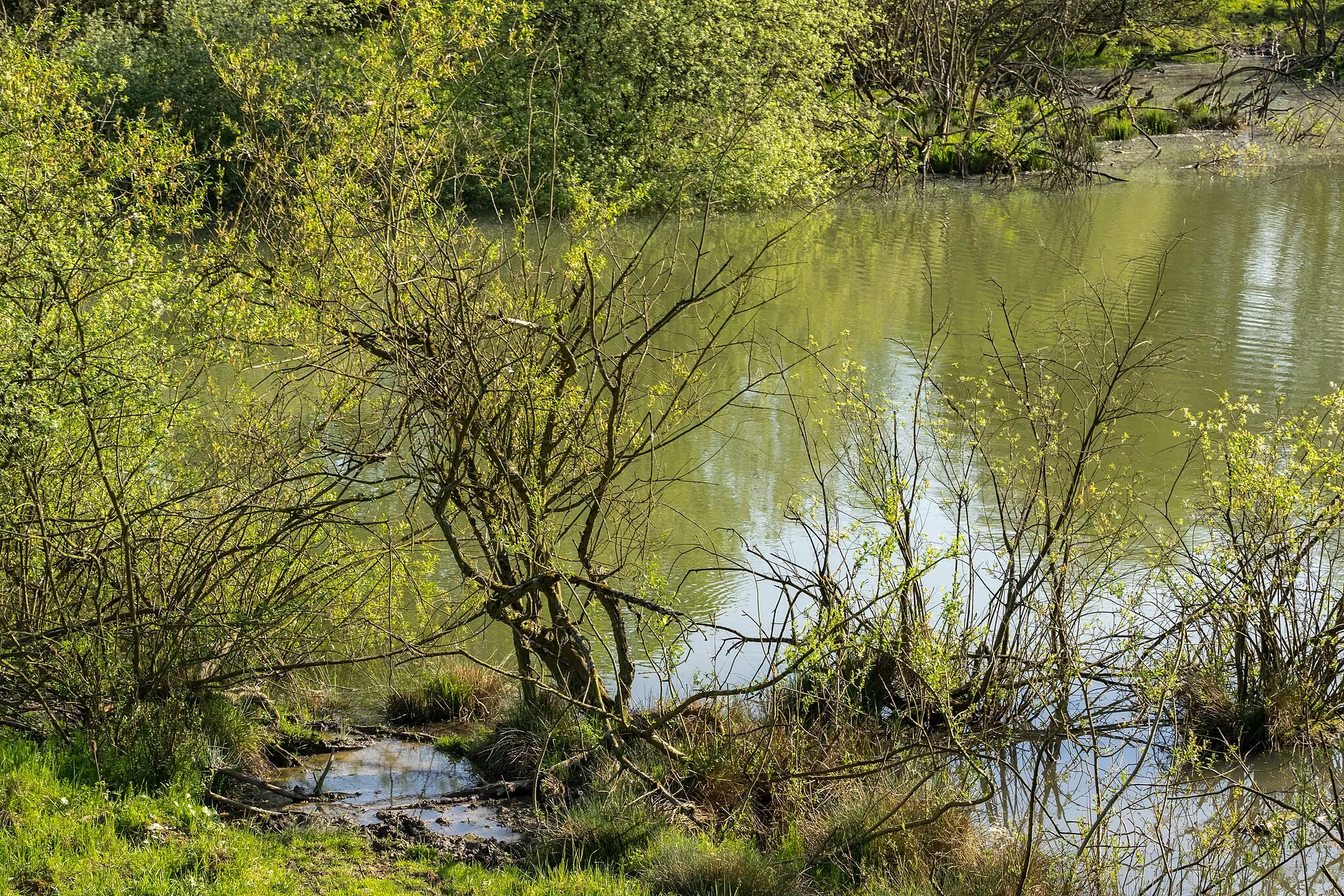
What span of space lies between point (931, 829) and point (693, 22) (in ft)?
65.5

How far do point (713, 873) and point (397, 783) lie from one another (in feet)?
6.56

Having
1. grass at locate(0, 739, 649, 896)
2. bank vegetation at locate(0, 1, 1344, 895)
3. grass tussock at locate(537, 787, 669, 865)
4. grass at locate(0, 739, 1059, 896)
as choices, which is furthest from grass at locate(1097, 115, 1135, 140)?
grass at locate(0, 739, 649, 896)

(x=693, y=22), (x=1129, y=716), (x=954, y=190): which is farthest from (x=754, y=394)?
(x=954, y=190)

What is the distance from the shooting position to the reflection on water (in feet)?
19.6

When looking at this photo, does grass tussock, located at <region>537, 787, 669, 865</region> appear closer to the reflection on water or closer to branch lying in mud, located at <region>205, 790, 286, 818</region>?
the reflection on water

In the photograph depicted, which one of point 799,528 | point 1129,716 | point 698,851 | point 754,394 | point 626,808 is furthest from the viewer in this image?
point 754,394

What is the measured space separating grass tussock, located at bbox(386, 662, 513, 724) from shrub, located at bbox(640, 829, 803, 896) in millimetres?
2161

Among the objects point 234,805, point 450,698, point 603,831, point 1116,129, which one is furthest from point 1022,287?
point 1116,129

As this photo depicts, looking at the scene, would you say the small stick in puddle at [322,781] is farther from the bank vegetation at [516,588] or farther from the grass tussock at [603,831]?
the grass tussock at [603,831]

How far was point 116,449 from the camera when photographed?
5930 millimetres

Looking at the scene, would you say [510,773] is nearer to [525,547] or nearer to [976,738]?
[525,547]

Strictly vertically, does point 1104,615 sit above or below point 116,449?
below

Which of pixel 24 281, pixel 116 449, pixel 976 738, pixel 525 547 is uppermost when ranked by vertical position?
pixel 24 281

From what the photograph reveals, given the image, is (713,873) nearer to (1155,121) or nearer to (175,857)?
(175,857)
